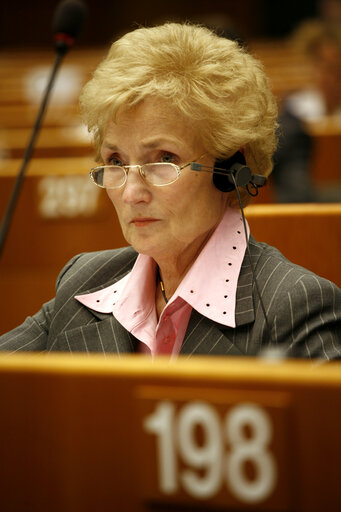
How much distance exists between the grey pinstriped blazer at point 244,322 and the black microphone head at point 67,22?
49 cm

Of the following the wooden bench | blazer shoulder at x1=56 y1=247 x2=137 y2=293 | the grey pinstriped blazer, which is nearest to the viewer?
the grey pinstriped blazer

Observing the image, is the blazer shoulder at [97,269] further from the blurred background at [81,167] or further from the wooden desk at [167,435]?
the wooden desk at [167,435]

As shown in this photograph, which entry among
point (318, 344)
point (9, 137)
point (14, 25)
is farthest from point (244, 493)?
point (14, 25)

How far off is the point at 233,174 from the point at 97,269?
366 millimetres

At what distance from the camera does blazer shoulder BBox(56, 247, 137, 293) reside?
4.53ft

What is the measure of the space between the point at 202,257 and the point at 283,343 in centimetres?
23

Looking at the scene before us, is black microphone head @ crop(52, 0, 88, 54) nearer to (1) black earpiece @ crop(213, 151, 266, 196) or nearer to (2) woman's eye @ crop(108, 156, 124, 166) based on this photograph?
(2) woman's eye @ crop(108, 156, 124, 166)

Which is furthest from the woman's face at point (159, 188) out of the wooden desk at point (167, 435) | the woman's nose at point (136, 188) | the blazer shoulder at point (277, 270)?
the wooden desk at point (167, 435)

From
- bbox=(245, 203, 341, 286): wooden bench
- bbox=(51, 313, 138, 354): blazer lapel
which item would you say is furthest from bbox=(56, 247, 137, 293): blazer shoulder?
bbox=(245, 203, 341, 286): wooden bench

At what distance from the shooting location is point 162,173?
1198 mm

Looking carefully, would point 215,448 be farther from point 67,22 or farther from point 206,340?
point 67,22

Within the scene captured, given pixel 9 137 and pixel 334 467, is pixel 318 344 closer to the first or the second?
pixel 334 467

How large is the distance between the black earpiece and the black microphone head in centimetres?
47

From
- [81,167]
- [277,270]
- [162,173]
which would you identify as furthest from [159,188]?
[81,167]
